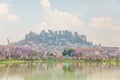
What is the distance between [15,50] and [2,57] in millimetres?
3112

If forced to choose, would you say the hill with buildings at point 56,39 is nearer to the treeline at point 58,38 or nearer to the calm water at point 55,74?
the treeline at point 58,38

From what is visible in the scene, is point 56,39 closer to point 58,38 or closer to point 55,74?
point 58,38

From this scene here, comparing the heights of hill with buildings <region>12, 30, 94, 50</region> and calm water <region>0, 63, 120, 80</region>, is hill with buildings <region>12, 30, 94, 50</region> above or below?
above

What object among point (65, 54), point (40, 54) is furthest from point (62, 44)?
point (40, 54)

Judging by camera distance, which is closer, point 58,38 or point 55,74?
point 55,74

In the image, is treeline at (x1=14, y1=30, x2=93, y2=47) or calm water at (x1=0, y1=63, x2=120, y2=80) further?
treeline at (x1=14, y1=30, x2=93, y2=47)

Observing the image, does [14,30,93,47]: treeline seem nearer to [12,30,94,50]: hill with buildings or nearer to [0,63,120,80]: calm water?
[12,30,94,50]: hill with buildings

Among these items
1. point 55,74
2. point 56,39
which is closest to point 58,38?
point 56,39

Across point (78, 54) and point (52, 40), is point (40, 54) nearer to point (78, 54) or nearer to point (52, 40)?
point (78, 54)

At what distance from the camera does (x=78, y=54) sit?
2067 inches

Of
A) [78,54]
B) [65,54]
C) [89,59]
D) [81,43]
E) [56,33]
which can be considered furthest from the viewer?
[56,33]

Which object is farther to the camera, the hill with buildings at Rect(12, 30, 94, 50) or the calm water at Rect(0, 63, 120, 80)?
the hill with buildings at Rect(12, 30, 94, 50)

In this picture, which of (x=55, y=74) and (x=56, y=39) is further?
(x=56, y=39)

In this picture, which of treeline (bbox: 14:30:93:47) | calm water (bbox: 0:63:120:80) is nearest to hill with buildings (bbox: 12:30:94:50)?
treeline (bbox: 14:30:93:47)
